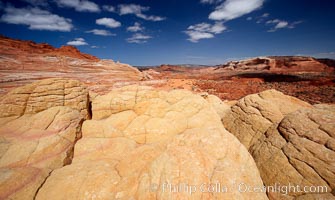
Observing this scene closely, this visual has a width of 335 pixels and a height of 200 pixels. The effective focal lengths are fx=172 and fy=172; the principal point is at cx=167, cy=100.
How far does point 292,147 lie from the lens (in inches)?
164

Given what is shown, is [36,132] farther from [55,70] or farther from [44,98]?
[55,70]

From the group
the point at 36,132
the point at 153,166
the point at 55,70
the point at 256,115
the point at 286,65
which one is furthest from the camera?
the point at 286,65

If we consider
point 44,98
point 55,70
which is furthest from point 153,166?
point 55,70

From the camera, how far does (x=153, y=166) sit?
364 centimetres

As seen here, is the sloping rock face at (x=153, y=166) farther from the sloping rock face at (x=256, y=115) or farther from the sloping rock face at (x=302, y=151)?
the sloping rock face at (x=256, y=115)

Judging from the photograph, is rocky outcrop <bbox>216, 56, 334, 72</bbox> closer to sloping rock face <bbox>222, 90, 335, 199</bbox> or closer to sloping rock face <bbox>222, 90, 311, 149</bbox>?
sloping rock face <bbox>222, 90, 311, 149</bbox>

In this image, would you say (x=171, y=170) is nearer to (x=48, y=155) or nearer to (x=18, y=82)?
(x=48, y=155)

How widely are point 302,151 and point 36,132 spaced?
7018 millimetres

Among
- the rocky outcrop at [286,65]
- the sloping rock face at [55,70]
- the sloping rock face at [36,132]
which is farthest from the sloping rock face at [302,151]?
the rocky outcrop at [286,65]

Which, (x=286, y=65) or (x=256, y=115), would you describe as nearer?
(x=256, y=115)

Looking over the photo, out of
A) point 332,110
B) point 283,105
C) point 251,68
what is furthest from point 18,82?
point 251,68

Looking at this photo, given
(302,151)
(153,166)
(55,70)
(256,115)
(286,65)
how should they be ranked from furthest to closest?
(286,65), (55,70), (256,115), (302,151), (153,166)

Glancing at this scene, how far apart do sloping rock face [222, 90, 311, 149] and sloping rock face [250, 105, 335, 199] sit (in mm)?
598

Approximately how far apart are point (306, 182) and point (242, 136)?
227 centimetres
